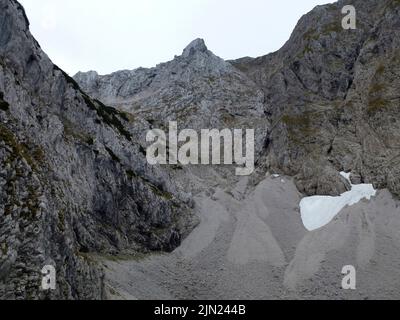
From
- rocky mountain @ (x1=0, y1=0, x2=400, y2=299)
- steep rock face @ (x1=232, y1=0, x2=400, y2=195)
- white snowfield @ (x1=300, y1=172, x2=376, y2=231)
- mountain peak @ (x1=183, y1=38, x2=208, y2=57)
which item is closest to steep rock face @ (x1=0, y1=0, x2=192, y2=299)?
rocky mountain @ (x1=0, y1=0, x2=400, y2=299)

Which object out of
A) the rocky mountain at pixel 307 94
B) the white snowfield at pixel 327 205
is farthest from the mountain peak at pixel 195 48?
the white snowfield at pixel 327 205

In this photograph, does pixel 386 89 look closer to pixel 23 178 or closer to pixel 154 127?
pixel 154 127

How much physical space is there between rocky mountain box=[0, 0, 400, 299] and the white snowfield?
1627 mm

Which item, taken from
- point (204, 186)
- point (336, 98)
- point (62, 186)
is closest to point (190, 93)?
point (336, 98)

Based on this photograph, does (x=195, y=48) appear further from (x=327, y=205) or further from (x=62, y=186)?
(x=62, y=186)

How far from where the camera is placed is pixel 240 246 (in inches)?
2328

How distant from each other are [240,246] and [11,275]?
121 ft

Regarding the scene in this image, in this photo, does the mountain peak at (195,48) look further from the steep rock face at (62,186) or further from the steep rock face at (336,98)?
the steep rock face at (62,186)

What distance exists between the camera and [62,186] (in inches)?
1935

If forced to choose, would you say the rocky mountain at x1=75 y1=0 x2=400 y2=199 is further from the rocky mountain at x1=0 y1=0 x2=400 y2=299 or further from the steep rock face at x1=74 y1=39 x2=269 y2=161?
the rocky mountain at x1=0 y1=0 x2=400 y2=299

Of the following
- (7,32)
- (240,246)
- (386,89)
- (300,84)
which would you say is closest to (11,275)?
(240,246)

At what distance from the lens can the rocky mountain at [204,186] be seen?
33.7 metres

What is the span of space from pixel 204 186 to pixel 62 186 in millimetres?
34277
